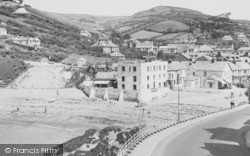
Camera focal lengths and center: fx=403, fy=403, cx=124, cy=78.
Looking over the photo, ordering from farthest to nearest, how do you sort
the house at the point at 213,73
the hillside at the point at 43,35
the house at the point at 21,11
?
the house at the point at 21,11, the hillside at the point at 43,35, the house at the point at 213,73

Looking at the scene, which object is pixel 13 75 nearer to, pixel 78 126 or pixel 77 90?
pixel 77 90

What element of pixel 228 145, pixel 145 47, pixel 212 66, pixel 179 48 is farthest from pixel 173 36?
pixel 228 145

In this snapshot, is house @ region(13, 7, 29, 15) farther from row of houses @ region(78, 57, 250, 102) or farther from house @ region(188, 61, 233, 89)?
house @ region(188, 61, 233, 89)

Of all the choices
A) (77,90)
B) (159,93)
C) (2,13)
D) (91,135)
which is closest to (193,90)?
(159,93)

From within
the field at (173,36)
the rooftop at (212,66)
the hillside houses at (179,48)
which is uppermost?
the field at (173,36)

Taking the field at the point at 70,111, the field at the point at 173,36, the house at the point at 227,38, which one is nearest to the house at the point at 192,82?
the field at the point at 70,111

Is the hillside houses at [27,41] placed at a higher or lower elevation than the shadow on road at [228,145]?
higher

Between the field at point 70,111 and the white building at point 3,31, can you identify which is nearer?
the field at point 70,111

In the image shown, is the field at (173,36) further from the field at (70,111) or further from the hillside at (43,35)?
the field at (70,111)
